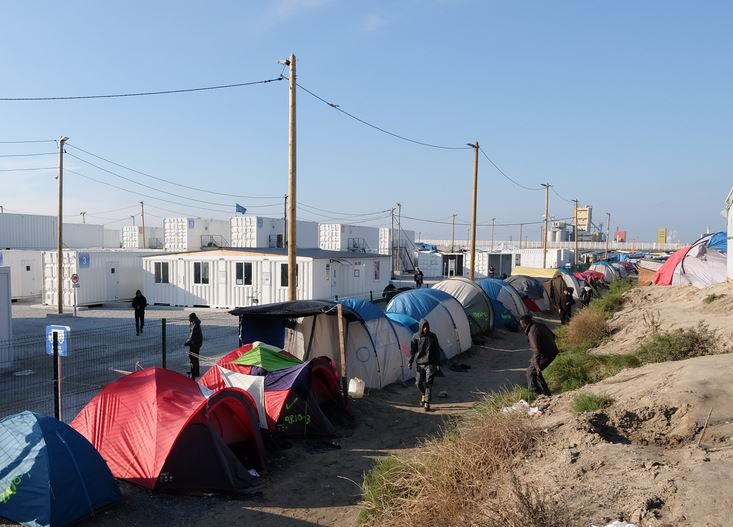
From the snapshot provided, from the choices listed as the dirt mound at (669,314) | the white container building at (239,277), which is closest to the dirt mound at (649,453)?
the dirt mound at (669,314)

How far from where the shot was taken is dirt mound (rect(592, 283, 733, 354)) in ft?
43.5

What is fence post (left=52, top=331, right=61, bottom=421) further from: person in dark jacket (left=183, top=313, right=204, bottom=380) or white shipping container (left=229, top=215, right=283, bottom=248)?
white shipping container (left=229, top=215, right=283, bottom=248)

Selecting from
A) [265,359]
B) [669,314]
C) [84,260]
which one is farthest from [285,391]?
[84,260]

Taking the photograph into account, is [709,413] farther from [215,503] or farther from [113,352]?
[113,352]

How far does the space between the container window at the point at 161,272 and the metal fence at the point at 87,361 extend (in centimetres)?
759

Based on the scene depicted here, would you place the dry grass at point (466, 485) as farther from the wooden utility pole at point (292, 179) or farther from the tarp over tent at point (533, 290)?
the tarp over tent at point (533, 290)

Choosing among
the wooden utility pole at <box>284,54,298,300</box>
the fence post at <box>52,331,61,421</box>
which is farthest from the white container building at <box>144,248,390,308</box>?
the fence post at <box>52,331,61,421</box>

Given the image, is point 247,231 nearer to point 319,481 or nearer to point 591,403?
point 319,481

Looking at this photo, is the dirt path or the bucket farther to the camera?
the bucket

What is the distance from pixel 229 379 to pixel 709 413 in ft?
22.2

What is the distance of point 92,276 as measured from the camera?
26750 mm

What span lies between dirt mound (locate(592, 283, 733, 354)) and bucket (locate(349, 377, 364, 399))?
5781mm

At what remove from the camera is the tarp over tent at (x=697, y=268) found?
23719mm

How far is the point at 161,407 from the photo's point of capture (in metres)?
7.31
